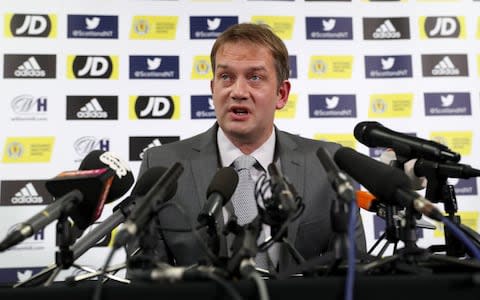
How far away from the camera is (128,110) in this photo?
120 inches

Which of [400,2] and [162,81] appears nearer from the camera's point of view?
[162,81]

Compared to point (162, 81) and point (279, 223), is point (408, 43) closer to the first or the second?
point (162, 81)

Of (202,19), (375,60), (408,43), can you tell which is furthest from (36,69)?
(408,43)

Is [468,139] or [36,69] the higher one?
[36,69]

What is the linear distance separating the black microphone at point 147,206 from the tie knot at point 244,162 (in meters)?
0.90

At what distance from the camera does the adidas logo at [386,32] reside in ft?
10.7

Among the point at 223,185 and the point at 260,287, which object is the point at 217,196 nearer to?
the point at 223,185

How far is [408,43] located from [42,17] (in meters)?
2.44

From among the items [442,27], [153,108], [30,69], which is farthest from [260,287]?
[442,27]

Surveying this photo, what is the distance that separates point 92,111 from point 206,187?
1.58 m

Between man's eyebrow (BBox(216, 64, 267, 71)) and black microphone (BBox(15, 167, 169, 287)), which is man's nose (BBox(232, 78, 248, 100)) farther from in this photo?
black microphone (BBox(15, 167, 169, 287))

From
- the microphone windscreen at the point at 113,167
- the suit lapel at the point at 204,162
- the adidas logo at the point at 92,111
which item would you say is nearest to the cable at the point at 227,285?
the microphone windscreen at the point at 113,167

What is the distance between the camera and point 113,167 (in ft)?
3.31

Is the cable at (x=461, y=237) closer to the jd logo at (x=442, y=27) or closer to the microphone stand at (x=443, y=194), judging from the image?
the microphone stand at (x=443, y=194)
